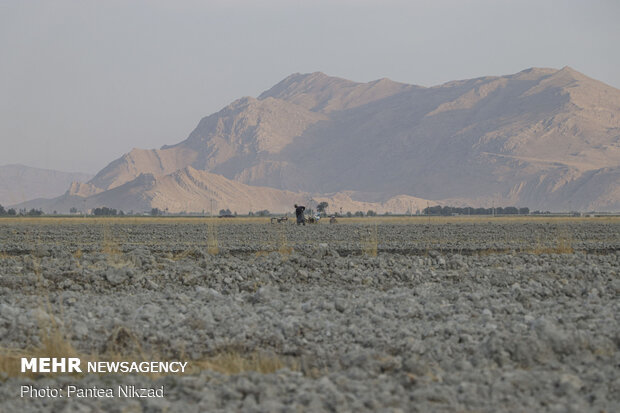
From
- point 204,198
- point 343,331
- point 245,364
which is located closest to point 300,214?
point 343,331

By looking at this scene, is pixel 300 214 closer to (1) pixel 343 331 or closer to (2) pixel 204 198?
(1) pixel 343 331

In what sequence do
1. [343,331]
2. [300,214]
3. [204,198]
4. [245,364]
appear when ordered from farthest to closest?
[204,198], [300,214], [343,331], [245,364]

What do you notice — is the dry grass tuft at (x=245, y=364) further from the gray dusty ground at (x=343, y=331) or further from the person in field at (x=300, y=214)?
the person in field at (x=300, y=214)

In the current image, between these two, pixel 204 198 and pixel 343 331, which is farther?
pixel 204 198

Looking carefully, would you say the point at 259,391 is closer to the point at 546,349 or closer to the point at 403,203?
the point at 546,349

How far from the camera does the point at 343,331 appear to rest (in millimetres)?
8703

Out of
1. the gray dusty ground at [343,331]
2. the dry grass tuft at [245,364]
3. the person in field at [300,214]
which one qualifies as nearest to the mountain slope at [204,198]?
the person in field at [300,214]

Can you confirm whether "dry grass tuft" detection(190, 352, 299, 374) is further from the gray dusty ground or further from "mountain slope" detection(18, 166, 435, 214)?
"mountain slope" detection(18, 166, 435, 214)

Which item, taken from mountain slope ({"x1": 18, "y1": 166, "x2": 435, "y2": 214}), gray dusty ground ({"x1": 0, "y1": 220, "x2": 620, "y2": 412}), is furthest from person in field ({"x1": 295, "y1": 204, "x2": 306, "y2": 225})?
mountain slope ({"x1": 18, "y1": 166, "x2": 435, "y2": 214})

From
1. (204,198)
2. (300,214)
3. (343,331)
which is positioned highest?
(204,198)

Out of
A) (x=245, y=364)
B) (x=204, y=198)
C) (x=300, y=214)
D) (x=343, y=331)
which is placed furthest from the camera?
(x=204, y=198)

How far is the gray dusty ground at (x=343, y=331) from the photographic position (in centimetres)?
637

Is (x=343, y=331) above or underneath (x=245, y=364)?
above

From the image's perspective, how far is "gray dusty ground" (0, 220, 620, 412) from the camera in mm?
6367
